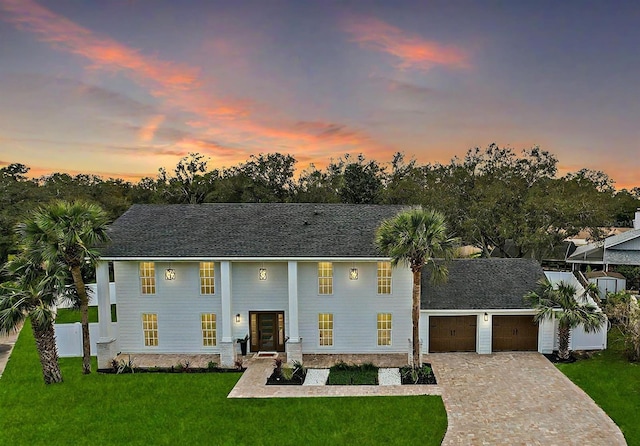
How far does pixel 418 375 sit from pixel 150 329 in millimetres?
12042

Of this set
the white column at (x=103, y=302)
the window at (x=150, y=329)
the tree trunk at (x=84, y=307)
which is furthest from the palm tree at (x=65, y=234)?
the window at (x=150, y=329)

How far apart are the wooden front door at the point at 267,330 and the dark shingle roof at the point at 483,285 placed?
6.55 m

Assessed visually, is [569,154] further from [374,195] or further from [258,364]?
[258,364]

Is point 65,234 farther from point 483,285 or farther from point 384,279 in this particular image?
point 483,285

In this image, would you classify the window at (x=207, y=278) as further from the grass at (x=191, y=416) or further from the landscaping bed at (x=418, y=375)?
the landscaping bed at (x=418, y=375)

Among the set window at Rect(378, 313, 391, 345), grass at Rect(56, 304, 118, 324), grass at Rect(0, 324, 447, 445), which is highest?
window at Rect(378, 313, 391, 345)

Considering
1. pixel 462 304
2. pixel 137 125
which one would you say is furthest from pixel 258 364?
pixel 137 125

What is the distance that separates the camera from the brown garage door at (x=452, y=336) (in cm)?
1681

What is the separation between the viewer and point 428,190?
34000mm

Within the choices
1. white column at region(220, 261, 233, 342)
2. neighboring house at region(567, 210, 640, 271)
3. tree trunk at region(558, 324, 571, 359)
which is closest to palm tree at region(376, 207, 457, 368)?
tree trunk at region(558, 324, 571, 359)

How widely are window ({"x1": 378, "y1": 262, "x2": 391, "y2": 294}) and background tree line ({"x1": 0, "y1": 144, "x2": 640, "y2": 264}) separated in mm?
16104

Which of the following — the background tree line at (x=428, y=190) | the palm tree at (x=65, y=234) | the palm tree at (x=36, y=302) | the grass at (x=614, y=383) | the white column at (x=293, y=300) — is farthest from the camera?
the background tree line at (x=428, y=190)

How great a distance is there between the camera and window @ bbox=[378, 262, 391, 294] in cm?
1673

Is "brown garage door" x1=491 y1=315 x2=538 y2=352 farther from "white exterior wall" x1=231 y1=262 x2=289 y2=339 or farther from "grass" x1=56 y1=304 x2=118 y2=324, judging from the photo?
"grass" x1=56 y1=304 x2=118 y2=324
